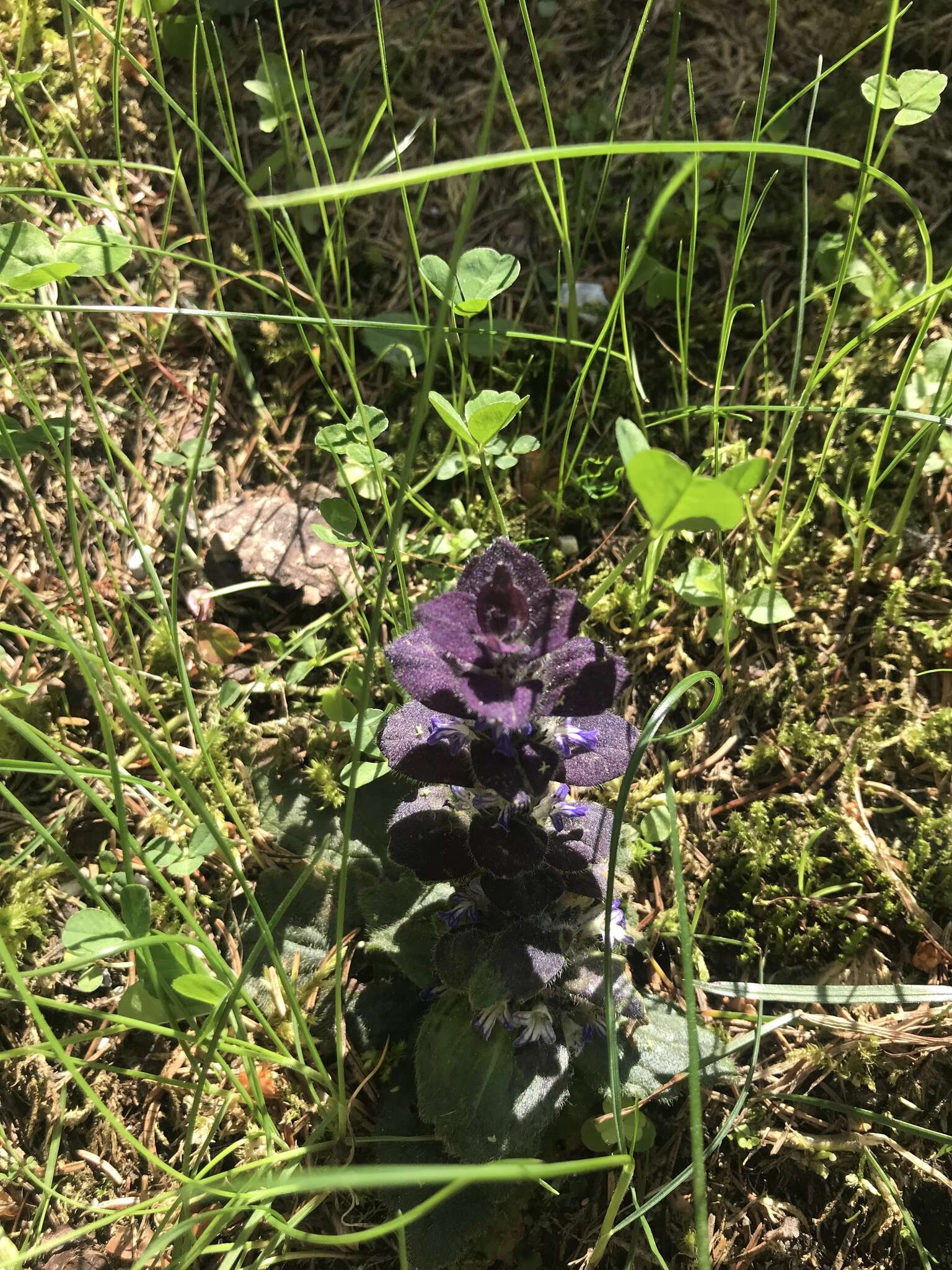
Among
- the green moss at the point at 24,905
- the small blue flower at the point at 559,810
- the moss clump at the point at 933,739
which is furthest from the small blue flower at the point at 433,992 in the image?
the moss clump at the point at 933,739

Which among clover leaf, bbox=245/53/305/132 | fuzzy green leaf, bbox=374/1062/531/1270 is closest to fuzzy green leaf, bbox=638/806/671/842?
fuzzy green leaf, bbox=374/1062/531/1270

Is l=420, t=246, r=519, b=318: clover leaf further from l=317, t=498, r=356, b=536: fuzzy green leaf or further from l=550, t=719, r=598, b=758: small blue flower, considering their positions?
l=550, t=719, r=598, b=758: small blue flower

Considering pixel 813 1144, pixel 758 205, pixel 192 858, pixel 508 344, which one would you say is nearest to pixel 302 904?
pixel 192 858

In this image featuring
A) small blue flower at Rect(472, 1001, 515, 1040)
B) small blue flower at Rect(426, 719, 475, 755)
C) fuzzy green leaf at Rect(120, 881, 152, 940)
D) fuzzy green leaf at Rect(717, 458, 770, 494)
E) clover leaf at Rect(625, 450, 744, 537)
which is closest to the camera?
clover leaf at Rect(625, 450, 744, 537)

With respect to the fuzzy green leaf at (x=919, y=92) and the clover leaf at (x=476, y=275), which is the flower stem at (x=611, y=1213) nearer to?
the clover leaf at (x=476, y=275)

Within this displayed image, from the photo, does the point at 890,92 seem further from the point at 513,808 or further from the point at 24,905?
the point at 24,905

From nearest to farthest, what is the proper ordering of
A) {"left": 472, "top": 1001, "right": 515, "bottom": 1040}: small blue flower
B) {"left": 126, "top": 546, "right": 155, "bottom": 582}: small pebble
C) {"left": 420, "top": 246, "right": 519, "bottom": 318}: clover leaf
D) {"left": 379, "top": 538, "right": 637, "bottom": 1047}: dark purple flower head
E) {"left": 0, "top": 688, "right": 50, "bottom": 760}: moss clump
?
{"left": 379, "top": 538, "right": 637, "bottom": 1047}: dark purple flower head, {"left": 472, "top": 1001, "right": 515, "bottom": 1040}: small blue flower, {"left": 420, "top": 246, "right": 519, "bottom": 318}: clover leaf, {"left": 0, "top": 688, "right": 50, "bottom": 760}: moss clump, {"left": 126, "top": 546, "right": 155, "bottom": 582}: small pebble

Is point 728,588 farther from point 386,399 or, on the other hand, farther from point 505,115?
point 505,115
